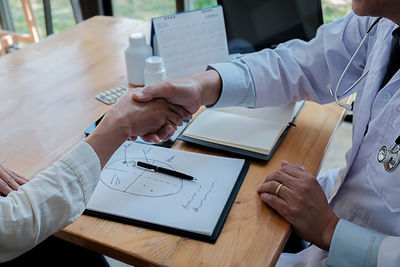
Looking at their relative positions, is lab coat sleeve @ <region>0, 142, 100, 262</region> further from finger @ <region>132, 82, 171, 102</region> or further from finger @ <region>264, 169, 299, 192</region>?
finger @ <region>264, 169, 299, 192</region>

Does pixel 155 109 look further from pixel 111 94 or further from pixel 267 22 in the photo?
pixel 267 22

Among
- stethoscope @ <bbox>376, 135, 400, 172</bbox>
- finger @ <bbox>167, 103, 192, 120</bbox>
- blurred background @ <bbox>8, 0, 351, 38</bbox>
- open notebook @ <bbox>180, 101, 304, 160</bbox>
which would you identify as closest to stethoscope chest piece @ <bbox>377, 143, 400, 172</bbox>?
stethoscope @ <bbox>376, 135, 400, 172</bbox>

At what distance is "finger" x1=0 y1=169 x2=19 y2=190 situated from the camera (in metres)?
0.80

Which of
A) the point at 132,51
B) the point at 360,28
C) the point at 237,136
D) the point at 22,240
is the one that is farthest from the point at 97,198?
the point at 360,28

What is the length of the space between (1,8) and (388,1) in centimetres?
342

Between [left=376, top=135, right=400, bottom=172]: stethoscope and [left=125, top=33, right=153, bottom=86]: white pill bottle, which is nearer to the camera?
[left=376, top=135, right=400, bottom=172]: stethoscope

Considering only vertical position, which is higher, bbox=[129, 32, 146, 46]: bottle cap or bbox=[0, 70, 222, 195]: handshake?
bbox=[129, 32, 146, 46]: bottle cap

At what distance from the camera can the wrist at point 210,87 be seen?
3.32 feet

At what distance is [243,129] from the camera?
0.98 meters

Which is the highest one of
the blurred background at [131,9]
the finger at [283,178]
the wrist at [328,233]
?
the finger at [283,178]

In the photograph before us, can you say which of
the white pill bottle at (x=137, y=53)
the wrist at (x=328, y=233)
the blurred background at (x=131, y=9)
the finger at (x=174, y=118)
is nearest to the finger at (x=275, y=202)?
the wrist at (x=328, y=233)

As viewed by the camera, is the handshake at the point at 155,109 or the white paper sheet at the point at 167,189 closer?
the white paper sheet at the point at 167,189

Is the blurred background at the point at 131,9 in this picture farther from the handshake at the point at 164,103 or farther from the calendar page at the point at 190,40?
the handshake at the point at 164,103

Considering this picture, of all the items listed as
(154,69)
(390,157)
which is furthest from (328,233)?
(154,69)
